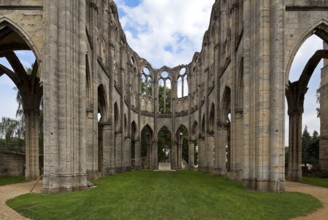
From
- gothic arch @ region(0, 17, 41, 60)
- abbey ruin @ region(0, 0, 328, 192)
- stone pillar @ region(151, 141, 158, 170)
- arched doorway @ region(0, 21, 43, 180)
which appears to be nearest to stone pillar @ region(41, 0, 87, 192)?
abbey ruin @ region(0, 0, 328, 192)

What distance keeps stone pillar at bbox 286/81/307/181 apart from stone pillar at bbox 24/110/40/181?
18859mm

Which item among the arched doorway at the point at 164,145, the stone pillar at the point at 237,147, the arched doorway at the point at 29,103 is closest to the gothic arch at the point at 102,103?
the arched doorway at the point at 29,103

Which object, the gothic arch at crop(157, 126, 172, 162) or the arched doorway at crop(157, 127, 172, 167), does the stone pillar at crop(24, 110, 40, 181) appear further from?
the arched doorway at crop(157, 127, 172, 167)

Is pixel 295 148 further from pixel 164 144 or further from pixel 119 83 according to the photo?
pixel 164 144

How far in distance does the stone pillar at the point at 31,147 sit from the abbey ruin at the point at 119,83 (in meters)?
0.08

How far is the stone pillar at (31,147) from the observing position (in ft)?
74.5

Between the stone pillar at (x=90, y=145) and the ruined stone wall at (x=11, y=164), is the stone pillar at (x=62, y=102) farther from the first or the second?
the ruined stone wall at (x=11, y=164)

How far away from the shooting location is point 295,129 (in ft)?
72.7

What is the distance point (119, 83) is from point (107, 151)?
8.69 metres

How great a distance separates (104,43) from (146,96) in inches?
728

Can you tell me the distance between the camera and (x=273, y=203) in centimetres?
1098

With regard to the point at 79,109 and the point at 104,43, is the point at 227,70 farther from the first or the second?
the point at 79,109

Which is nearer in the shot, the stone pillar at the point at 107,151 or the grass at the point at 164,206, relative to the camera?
the grass at the point at 164,206

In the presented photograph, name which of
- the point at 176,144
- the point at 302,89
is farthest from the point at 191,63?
the point at 302,89
